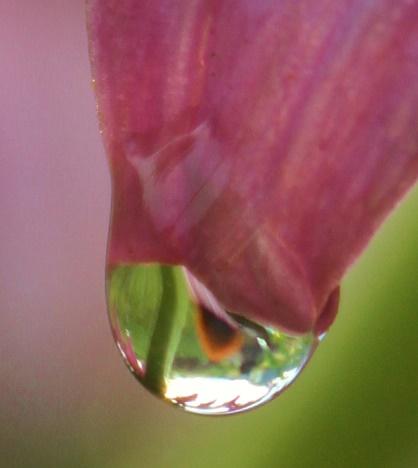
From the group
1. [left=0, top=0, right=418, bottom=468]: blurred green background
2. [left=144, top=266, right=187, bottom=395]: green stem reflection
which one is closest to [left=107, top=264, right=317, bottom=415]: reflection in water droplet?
[left=144, top=266, right=187, bottom=395]: green stem reflection

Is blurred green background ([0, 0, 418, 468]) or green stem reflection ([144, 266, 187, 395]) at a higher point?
green stem reflection ([144, 266, 187, 395])

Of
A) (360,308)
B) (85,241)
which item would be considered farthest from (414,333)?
(85,241)

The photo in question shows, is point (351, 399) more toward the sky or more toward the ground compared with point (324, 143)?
more toward the ground

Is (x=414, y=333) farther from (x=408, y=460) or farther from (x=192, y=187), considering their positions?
(x=192, y=187)

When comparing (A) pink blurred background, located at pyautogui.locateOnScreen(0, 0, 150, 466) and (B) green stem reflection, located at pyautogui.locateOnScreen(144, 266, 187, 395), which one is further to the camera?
(A) pink blurred background, located at pyautogui.locateOnScreen(0, 0, 150, 466)

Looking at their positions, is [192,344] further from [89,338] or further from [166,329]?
[89,338]

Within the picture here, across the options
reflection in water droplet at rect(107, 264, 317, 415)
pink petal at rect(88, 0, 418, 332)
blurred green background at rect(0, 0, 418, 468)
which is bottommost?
blurred green background at rect(0, 0, 418, 468)

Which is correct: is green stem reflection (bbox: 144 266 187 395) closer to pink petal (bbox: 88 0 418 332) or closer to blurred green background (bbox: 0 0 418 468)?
pink petal (bbox: 88 0 418 332)
